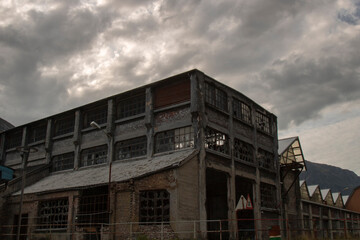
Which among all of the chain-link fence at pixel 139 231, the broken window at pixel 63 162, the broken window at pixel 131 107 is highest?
the broken window at pixel 131 107

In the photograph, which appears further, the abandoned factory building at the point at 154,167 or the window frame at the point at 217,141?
the window frame at the point at 217,141

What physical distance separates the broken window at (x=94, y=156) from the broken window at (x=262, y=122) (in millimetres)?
11162

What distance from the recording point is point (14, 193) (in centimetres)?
2567

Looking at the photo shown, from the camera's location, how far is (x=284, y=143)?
3256 cm

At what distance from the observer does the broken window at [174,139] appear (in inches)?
837

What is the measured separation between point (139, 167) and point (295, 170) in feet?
48.7

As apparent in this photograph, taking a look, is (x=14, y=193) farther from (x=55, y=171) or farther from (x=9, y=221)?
(x=55, y=171)

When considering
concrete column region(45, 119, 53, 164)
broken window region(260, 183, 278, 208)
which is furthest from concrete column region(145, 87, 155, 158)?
concrete column region(45, 119, 53, 164)

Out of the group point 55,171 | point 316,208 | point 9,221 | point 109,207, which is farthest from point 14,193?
point 316,208

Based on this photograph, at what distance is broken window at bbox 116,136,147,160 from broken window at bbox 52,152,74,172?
5.23m

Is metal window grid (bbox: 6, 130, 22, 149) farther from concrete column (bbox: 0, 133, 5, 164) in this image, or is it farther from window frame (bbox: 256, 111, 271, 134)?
window frame (bbox: 256, 111, 271, 134)

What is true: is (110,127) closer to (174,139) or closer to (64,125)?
(174,139)

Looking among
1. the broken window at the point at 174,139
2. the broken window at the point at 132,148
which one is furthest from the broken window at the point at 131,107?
the broken window at the point at 174,139

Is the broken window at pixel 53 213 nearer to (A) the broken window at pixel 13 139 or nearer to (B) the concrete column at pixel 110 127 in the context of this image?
(B) the concrete column at pixel 110 127
